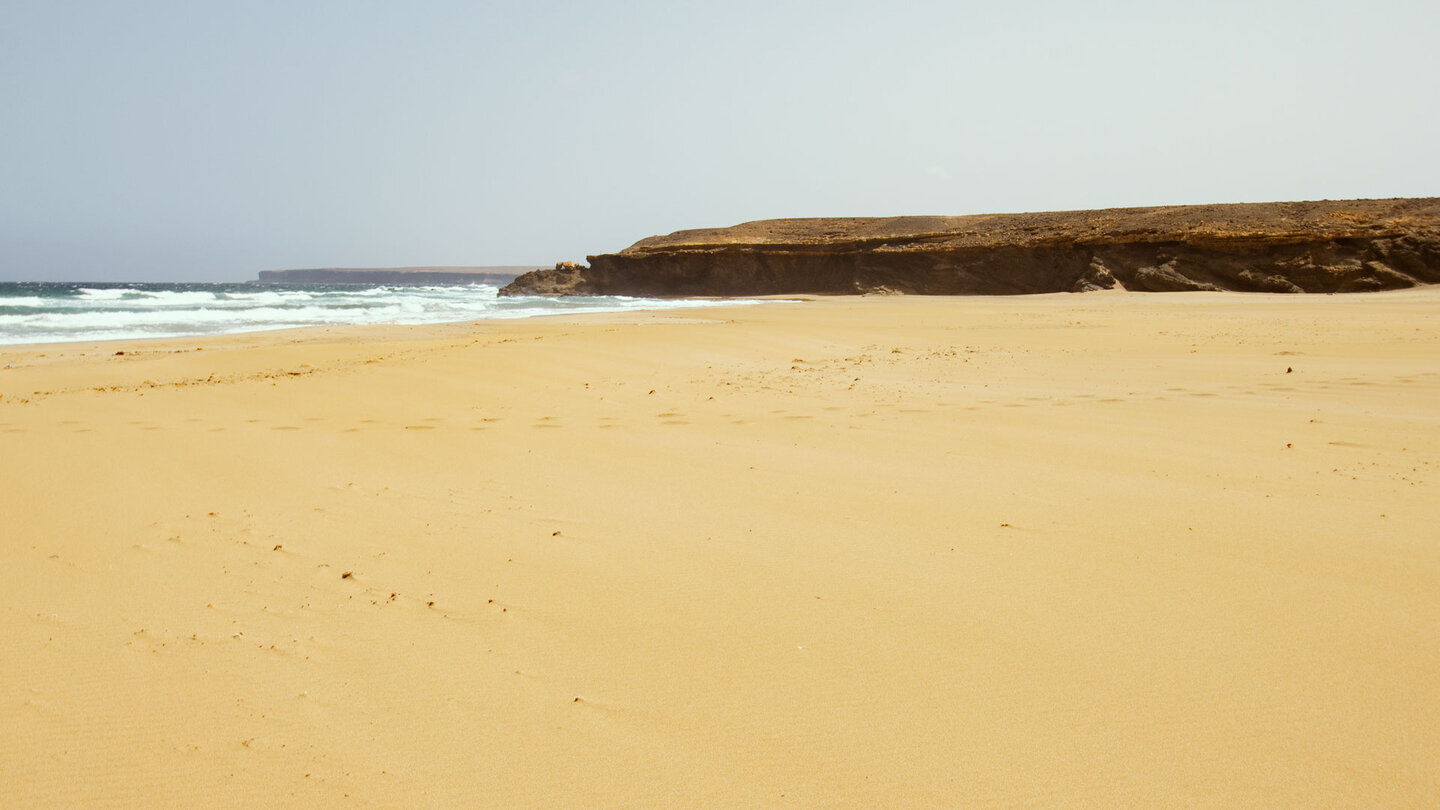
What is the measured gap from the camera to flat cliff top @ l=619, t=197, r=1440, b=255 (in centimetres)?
2788

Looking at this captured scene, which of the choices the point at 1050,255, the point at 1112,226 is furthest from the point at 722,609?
the point at 1112,226

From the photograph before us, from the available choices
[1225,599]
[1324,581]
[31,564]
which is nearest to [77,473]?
[31,564]

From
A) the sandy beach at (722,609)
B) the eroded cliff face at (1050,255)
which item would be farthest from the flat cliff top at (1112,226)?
the sandy beach at (722,609)

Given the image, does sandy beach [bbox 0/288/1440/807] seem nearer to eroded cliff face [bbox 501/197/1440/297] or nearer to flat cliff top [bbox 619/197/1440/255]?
eroded cliff face [bbox 501/197/1440/297]

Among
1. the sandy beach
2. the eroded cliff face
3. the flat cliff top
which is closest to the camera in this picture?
the sandy beach

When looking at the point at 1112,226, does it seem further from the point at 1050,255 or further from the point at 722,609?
the point at 722,609

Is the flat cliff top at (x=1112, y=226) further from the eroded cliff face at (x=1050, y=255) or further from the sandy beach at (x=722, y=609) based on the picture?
the sandy beach at (x=722, y=609)

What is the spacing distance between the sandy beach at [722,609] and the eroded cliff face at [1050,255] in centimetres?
2609

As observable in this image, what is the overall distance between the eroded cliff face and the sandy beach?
26093mm

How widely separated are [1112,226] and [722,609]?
36239 millimetres

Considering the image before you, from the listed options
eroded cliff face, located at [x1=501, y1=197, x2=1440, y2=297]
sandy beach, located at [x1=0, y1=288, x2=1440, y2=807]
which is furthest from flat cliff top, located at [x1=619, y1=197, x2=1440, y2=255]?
sandy beach, located at [x1=0, y1=288, x2=1440, y2=807]

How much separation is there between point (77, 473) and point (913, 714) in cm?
406

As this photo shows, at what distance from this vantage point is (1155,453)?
14.9 feet

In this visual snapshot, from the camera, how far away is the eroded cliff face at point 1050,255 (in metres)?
26.8
